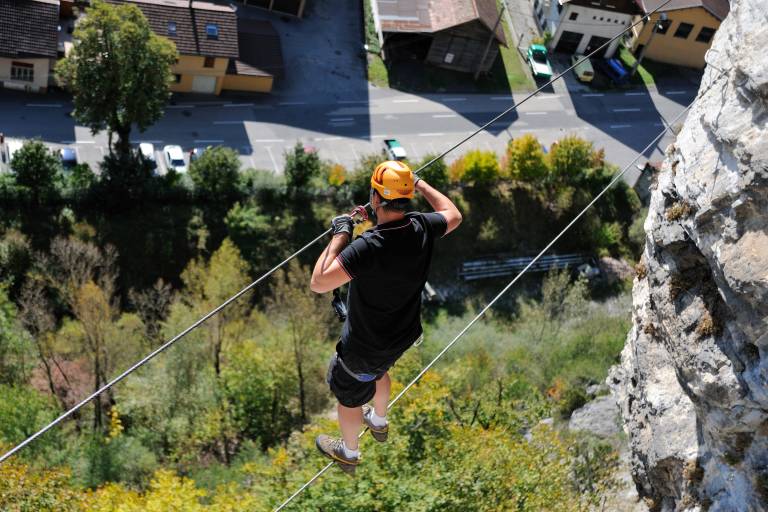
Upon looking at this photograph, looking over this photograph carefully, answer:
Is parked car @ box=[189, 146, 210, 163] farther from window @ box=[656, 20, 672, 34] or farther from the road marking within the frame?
window @ box=[656, 20, 672, 34]

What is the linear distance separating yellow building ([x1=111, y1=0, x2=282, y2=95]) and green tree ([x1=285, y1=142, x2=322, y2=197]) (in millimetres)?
7932

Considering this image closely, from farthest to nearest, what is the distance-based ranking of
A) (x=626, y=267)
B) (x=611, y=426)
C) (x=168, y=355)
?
(x=626, y=267), (x=168, y=355), (x=611, y=426)

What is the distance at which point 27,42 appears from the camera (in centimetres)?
4225

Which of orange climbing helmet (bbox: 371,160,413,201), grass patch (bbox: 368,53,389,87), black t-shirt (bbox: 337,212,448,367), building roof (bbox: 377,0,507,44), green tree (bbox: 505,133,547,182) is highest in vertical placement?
orange climbing helmet (bbox: 371,160,413,201)

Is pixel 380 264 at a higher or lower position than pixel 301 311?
higher

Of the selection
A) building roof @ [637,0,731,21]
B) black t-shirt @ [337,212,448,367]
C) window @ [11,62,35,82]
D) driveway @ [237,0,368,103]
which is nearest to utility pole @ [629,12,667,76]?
building roof @ [637,0,731,21]

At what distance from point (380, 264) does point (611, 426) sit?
19.3 m

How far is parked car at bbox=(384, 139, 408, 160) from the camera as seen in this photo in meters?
45.0

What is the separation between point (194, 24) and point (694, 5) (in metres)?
31.4

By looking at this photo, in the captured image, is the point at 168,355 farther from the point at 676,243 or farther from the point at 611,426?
the point at 676,243

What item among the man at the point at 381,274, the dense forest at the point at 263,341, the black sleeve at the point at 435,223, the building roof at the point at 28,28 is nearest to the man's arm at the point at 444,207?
the man at the point at 381,274

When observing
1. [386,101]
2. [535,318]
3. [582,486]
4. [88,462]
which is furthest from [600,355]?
[386,101]

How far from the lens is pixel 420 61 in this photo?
52375mm

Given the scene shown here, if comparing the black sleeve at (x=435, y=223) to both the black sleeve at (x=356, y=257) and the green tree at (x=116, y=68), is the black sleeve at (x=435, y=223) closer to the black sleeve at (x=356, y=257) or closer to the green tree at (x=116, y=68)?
the black sleeve at (x=356, y=257)
